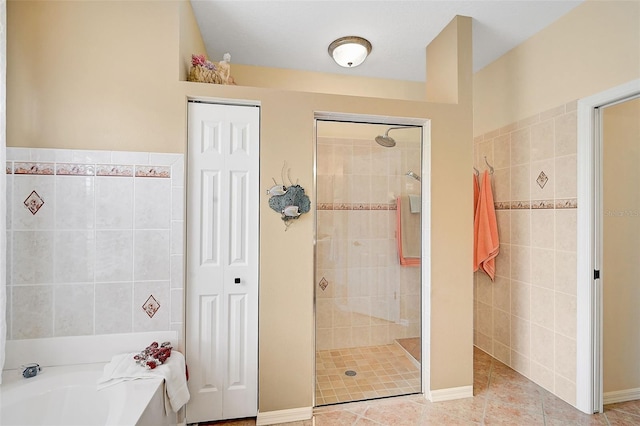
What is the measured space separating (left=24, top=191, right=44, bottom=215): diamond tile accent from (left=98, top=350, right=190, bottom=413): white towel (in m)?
0.95

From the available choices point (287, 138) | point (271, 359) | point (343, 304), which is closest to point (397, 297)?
point (343, 304)

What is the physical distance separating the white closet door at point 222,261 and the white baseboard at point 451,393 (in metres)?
1.25

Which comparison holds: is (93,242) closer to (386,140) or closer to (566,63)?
(386,140)

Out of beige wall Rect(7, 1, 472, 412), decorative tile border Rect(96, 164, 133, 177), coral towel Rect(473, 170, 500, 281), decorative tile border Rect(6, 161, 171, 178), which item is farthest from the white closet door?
coral towel Rect(473, 170, 500, 281)

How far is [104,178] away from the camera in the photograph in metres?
1.77

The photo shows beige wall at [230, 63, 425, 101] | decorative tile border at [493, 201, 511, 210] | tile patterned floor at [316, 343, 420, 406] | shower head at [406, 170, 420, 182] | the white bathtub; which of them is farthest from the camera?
beige wall at [230, 63, 425, 101]

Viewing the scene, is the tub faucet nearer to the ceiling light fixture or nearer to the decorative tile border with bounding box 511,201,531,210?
the ceiling light fixture

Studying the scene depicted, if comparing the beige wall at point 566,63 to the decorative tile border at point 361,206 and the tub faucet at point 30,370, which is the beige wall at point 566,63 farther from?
the tub faucet at point 30,370

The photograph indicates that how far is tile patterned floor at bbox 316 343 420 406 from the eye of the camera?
2164 millimetres

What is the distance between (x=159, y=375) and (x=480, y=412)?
2.03 metres

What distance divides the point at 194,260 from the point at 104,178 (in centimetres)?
70

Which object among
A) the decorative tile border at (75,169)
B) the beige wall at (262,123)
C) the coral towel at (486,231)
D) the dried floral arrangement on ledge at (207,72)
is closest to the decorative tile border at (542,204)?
the coral towel at (486,231)

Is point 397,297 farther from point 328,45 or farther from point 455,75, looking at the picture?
point 328,45

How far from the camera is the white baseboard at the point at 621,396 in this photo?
210 centimetres
